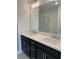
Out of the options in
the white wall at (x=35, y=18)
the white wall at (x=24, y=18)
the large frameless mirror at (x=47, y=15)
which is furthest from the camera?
the white wall at (x=24, y=18)

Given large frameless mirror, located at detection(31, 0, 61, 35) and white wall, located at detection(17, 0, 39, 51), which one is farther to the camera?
white wall, located at detection(17, 0, 39, 51)

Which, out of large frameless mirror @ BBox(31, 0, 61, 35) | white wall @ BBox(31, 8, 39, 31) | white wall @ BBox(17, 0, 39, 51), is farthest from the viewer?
white wall @ BBox(17, 0, 39, 51)

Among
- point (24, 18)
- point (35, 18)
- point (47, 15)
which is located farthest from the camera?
point (24, 18)

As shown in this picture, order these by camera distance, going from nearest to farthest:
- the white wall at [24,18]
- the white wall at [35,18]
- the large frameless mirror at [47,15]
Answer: the large frameless mirror at [47,15]
the white wall at [35,18]
the white wall at [24,18]

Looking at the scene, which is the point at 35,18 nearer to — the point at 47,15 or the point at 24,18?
the point at 24,18

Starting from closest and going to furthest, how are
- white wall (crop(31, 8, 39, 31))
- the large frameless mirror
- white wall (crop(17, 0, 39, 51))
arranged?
the large frameless mirror → white wall (crop(31, 8, 39, 31)) → white wall (crop(17, 0, 39, 51))

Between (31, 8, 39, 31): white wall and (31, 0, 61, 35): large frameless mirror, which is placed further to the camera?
(31, 8, 39, 31): white wall

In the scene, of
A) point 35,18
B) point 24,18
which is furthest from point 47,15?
point 24,18

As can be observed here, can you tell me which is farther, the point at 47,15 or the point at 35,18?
the point at 35,18

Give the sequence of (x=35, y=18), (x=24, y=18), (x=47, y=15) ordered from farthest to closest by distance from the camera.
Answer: (x=24, y=18) < (x=35, y=18) < (x=47, y=15)
